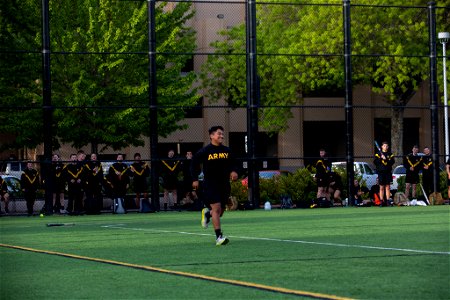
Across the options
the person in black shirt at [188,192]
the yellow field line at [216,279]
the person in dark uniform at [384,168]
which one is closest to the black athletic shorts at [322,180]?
the person in dark uniform at [384,168]

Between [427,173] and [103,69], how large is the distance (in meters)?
16.0

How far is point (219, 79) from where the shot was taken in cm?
5812

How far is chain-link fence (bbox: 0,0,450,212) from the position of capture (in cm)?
3431

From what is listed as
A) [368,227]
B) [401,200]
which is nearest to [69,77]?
[401,200]

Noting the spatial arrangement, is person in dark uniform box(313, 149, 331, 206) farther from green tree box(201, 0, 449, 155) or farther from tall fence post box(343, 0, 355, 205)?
green tree box(201, 0, 449, 155)

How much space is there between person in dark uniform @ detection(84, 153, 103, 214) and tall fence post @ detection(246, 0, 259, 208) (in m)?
4.62

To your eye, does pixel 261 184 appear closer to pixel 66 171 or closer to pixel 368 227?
pixel 66 171

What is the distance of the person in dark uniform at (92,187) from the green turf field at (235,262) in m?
9.37

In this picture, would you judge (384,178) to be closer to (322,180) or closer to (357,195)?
(322,180)

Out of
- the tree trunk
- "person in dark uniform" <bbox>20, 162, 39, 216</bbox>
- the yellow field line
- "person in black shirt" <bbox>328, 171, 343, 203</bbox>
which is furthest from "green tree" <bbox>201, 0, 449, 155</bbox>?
the yellow field line

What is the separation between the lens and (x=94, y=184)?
104ft

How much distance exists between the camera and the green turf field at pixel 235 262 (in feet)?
32.2

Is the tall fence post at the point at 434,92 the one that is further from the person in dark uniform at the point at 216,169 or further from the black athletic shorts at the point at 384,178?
the person in dark uniform at the point at 216,169

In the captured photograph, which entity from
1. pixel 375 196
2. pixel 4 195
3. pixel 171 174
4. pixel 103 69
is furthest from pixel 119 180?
pixel 103 69
